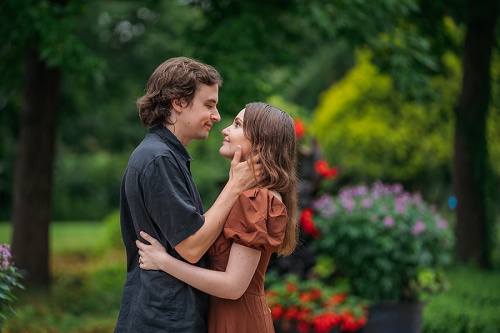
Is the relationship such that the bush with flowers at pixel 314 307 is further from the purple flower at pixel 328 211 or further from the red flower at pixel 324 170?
the red flower at pixel 324 170

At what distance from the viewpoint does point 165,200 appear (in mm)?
2119

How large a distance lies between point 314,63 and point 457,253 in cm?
1675

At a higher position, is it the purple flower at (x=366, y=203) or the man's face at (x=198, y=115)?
the man's face at (x=198, y=115)

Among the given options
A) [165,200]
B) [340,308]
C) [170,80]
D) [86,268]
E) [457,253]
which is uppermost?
[170,80]

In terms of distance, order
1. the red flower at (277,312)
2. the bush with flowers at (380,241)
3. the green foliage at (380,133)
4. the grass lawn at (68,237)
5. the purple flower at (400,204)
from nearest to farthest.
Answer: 1. the red flower at (277,312)
2. the bush with flowers at (380,241)
3. the purple flower at (400,204)
4. the grass lawn at (68,237)
5. the green foliage at (380,133)

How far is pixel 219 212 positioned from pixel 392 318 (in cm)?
352

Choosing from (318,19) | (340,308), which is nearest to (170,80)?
(340,308)

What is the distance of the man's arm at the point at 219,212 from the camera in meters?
2.14

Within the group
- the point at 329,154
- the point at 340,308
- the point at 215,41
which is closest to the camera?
the point at 340,308

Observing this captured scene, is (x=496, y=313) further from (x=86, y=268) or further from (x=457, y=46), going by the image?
(x=86, y=268)

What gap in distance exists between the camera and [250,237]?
2158 mm

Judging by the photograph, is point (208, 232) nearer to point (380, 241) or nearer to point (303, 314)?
point (303, 314)

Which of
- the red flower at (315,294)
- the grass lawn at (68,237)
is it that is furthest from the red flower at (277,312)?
the grass lawn at (68,237)

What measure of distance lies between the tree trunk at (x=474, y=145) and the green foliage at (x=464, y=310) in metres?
1.91
